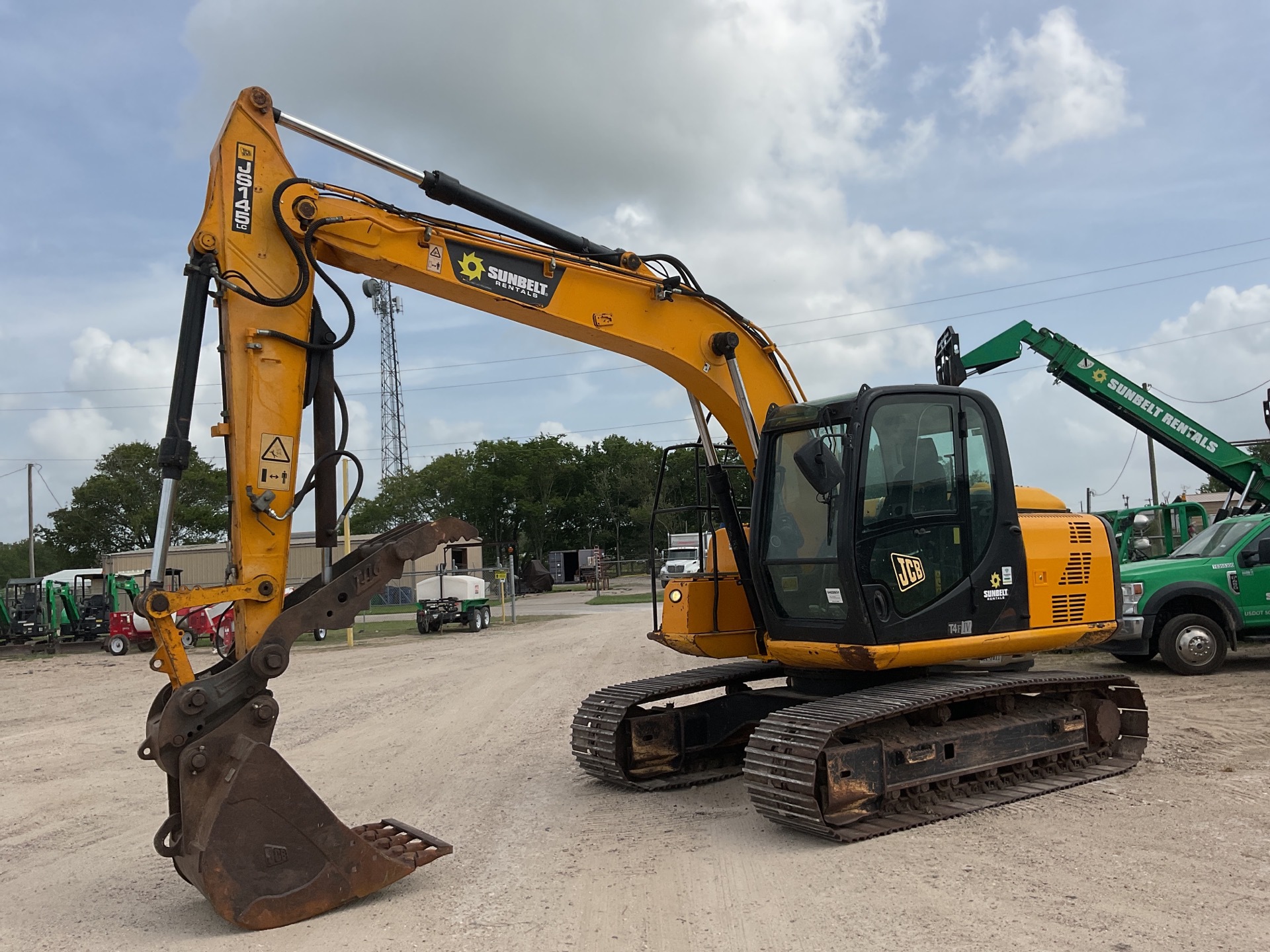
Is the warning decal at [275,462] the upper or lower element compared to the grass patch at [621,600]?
upper

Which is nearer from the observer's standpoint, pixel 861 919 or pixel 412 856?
pixel 861 919

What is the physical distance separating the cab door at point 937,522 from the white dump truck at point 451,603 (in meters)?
22.9

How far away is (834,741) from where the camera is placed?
21.3 ft

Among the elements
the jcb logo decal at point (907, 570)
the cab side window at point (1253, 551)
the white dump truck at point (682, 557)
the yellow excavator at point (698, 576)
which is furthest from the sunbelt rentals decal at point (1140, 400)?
the white dump truck at point (682, 557)

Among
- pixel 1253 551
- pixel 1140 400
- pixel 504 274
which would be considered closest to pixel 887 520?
pixel 504 274

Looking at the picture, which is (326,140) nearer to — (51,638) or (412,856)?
(412,856)

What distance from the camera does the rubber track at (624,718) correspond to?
7758 millimetres

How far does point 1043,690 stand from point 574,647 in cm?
1327

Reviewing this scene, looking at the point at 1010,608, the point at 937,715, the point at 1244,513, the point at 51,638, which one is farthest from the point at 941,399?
the point at 51,638

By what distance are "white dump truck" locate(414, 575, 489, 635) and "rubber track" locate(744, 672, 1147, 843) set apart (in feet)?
73.5

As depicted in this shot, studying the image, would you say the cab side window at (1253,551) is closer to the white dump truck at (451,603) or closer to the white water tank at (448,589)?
the white dump truck at (451,603)

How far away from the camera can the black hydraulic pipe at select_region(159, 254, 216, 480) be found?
18.2 feet

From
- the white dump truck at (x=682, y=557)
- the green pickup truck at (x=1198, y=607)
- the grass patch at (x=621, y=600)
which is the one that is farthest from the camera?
the grass patch at (x=621, y=600)

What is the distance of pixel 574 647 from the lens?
2019 cm
